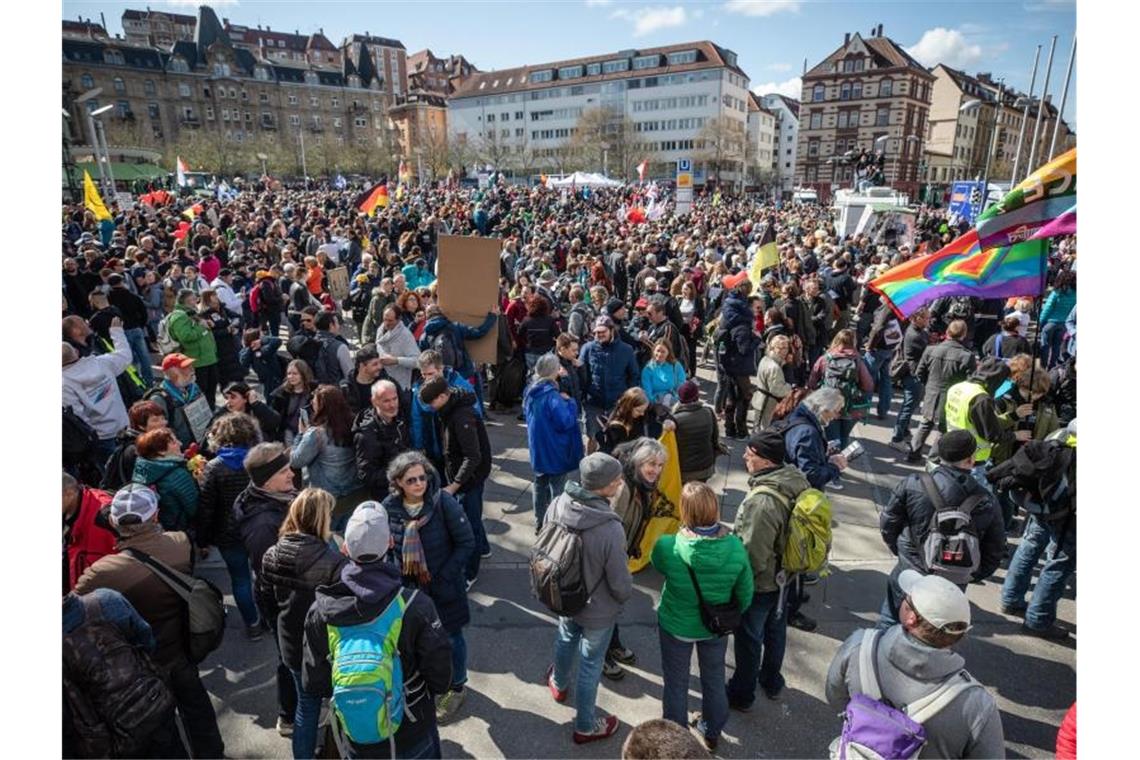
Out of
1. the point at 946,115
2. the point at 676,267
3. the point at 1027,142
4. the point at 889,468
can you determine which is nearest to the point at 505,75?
the point at 946,115

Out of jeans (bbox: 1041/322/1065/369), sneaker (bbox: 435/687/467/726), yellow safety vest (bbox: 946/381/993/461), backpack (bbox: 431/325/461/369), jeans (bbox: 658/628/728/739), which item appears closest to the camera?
jeans (bbox: 658/628/728/739)

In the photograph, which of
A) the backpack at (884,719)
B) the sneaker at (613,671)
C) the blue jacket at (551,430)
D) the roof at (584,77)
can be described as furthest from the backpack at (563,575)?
the roof at (584,77)

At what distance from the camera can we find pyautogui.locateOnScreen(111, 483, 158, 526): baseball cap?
3.03m

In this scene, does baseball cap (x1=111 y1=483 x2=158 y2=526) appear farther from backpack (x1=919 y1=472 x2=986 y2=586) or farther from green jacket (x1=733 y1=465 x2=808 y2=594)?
backpack (x1=919 y1=472 x2=986 y2=586)

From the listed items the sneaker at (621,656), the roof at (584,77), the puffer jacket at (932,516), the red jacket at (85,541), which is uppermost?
the roof at (584,77)

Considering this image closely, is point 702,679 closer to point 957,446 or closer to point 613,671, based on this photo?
point 613,671

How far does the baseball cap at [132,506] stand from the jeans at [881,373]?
25.6ft

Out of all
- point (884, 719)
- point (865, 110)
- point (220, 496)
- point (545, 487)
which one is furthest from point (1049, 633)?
point (865, 110)

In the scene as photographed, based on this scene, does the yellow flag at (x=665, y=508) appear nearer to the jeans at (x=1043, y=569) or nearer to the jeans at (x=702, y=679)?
the jeans at (x=702, y=679)

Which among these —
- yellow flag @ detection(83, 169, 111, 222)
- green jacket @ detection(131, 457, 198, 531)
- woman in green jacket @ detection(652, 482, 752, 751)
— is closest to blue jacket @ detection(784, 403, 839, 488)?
woman in green jacket @ detection(652, 482, 752, 751)

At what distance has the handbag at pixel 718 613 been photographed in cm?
317

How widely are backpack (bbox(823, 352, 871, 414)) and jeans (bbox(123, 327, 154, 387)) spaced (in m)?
8.65

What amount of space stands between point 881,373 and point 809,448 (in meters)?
4.92

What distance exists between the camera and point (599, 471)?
3236 mm
